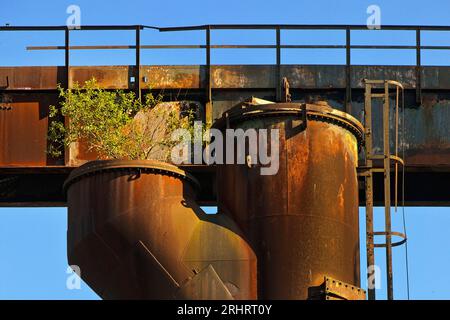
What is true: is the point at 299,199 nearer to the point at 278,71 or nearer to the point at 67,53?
the point at 278,71

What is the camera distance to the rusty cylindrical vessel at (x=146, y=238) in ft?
65.3

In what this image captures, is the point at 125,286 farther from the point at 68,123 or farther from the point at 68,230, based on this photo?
the point at 68,123

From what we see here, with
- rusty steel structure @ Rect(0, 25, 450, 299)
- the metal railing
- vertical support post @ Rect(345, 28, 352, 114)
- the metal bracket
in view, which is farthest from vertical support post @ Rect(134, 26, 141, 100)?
the metal bracket

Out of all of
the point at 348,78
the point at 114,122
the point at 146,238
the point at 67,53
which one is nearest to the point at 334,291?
the point at 146,238

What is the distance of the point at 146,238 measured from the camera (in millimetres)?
20125

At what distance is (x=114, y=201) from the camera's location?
66.5 feet

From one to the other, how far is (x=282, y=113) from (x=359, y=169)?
1.75 m

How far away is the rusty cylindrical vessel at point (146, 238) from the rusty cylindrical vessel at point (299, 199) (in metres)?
0.39

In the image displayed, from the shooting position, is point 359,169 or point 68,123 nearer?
point 359,169

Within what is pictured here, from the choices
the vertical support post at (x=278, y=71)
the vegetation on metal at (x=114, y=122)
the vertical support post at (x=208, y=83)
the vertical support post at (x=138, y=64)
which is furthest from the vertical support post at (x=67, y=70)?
the vertical support post at (x=278, y=71)

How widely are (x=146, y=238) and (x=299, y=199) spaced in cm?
241
